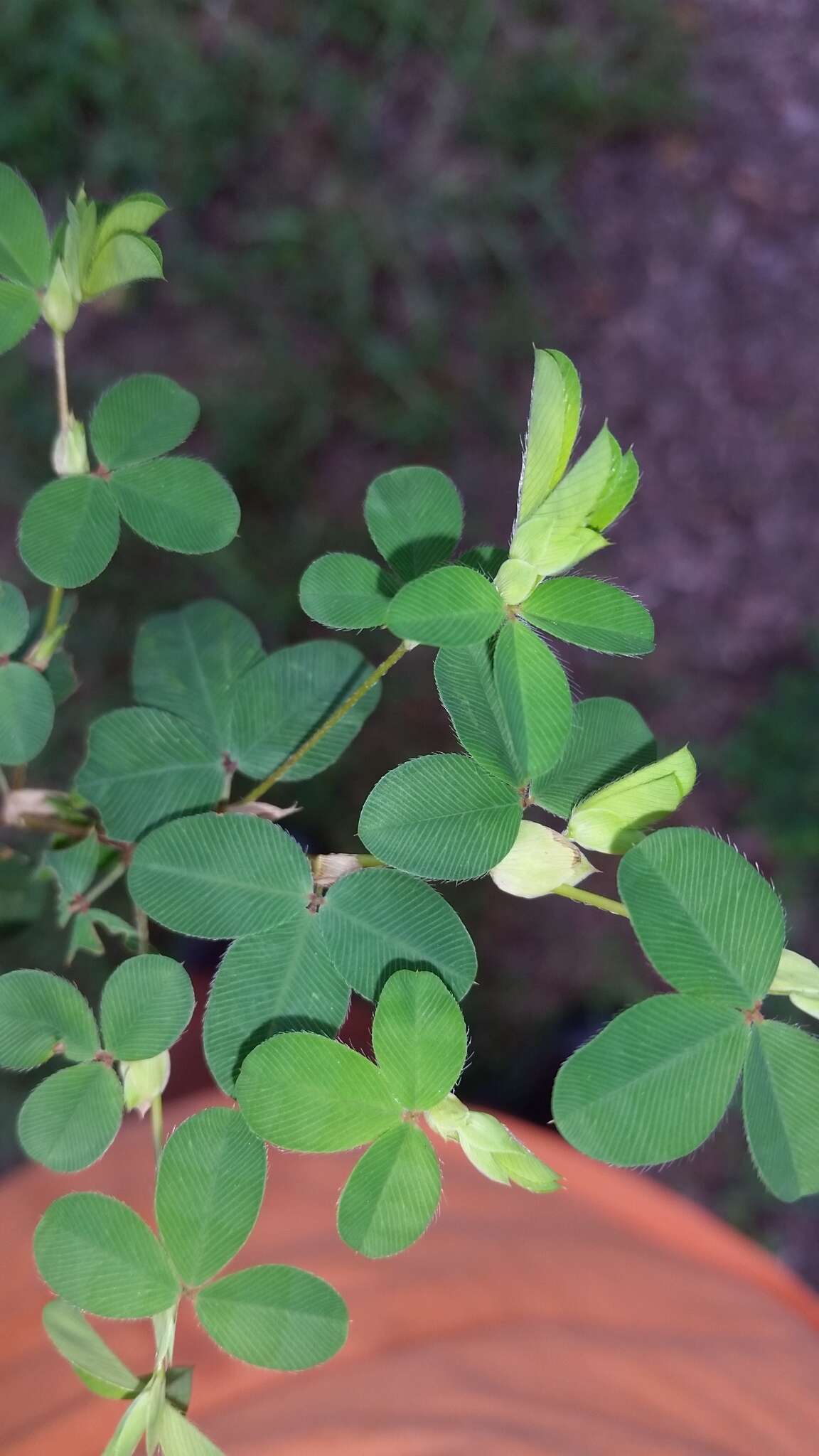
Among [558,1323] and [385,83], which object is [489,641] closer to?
[558,1323]

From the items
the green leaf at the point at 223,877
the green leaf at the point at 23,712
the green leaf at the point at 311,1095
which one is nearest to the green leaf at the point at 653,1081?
the green leaf at the point at 311,1095

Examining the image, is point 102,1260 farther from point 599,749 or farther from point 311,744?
point 599,749

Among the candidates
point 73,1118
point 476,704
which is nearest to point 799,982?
point 476,704

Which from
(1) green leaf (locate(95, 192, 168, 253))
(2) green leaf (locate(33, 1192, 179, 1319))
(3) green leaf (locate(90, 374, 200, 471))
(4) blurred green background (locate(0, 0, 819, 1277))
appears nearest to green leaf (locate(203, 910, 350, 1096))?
(2) green leaf (locate(33, 1192, 179, 1319))

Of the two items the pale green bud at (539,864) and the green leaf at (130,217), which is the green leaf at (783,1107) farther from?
the green leaf at (130,217)

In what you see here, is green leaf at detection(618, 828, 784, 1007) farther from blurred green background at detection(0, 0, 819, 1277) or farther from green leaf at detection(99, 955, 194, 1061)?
blurred green background at detection(0, 0, 819, 1277)

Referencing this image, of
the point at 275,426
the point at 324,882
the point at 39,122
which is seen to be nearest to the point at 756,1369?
the point at 324,882
